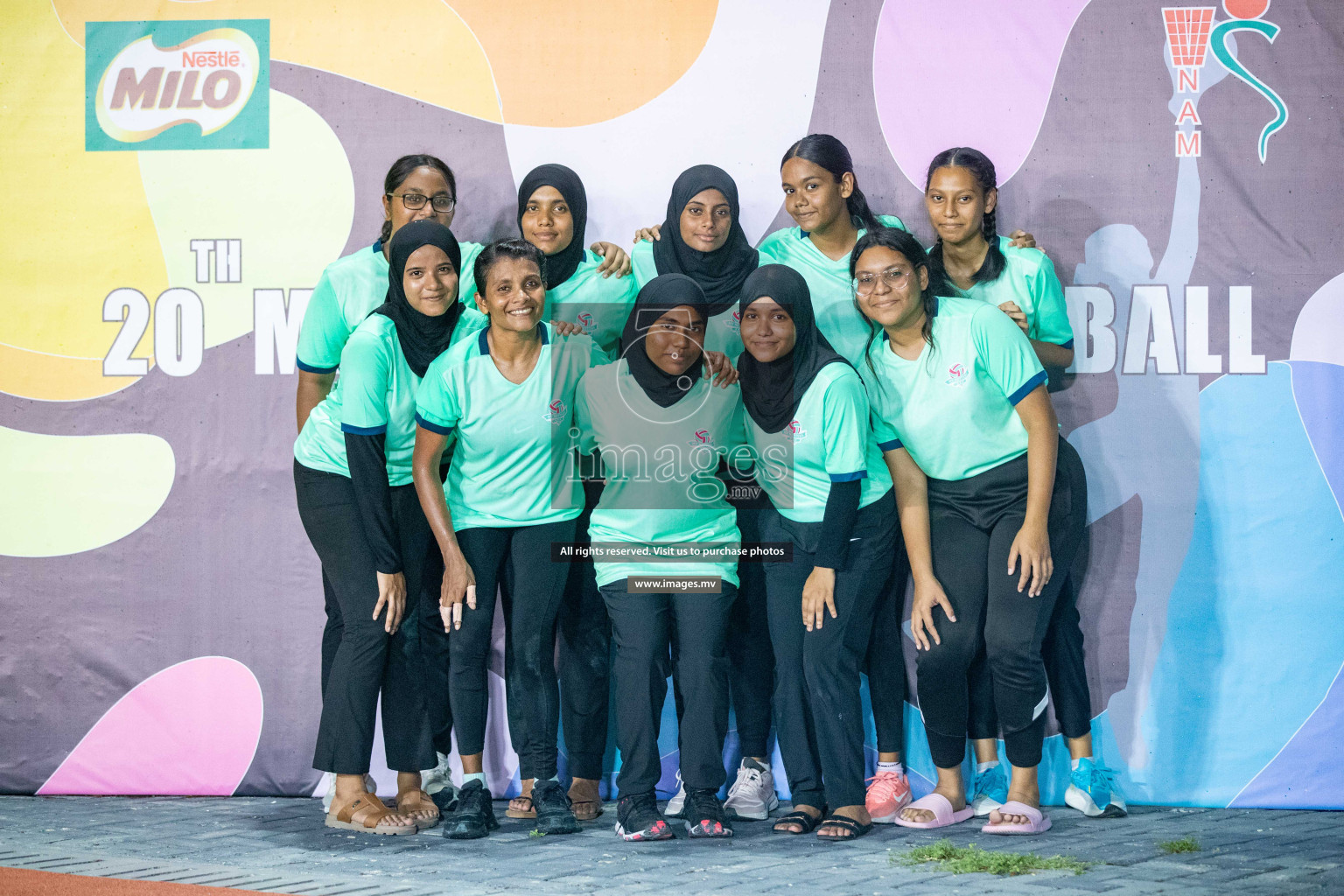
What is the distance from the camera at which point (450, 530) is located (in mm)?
3246

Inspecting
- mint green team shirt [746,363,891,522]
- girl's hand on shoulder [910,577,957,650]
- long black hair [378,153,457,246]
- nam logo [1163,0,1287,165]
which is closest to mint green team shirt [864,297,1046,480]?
mint green team shirt [746,363,891,522]

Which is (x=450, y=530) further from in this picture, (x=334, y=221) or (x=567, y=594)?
(x=334, y=221)

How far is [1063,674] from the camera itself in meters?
3.44

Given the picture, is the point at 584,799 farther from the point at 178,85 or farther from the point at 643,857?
the point at 178,85

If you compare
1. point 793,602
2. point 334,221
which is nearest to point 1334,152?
point 793,602

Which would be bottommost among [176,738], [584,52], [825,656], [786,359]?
[176,738]

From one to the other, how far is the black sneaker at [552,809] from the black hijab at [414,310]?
4.18 ft

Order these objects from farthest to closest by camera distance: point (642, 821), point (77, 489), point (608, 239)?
point (77, 489)
point (608, 239)
point (642, 821)

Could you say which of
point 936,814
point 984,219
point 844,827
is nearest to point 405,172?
point 984,219

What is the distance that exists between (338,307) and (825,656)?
6.16 feet

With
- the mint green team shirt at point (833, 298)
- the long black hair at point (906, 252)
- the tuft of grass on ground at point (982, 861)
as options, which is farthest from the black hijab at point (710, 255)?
the tuft of grass on ground at point (982, 861)

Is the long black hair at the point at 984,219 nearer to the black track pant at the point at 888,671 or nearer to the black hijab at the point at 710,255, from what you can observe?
the black hijab at the point at 710,255

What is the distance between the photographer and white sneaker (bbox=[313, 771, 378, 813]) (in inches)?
134

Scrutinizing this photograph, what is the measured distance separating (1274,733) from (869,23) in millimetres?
2676
